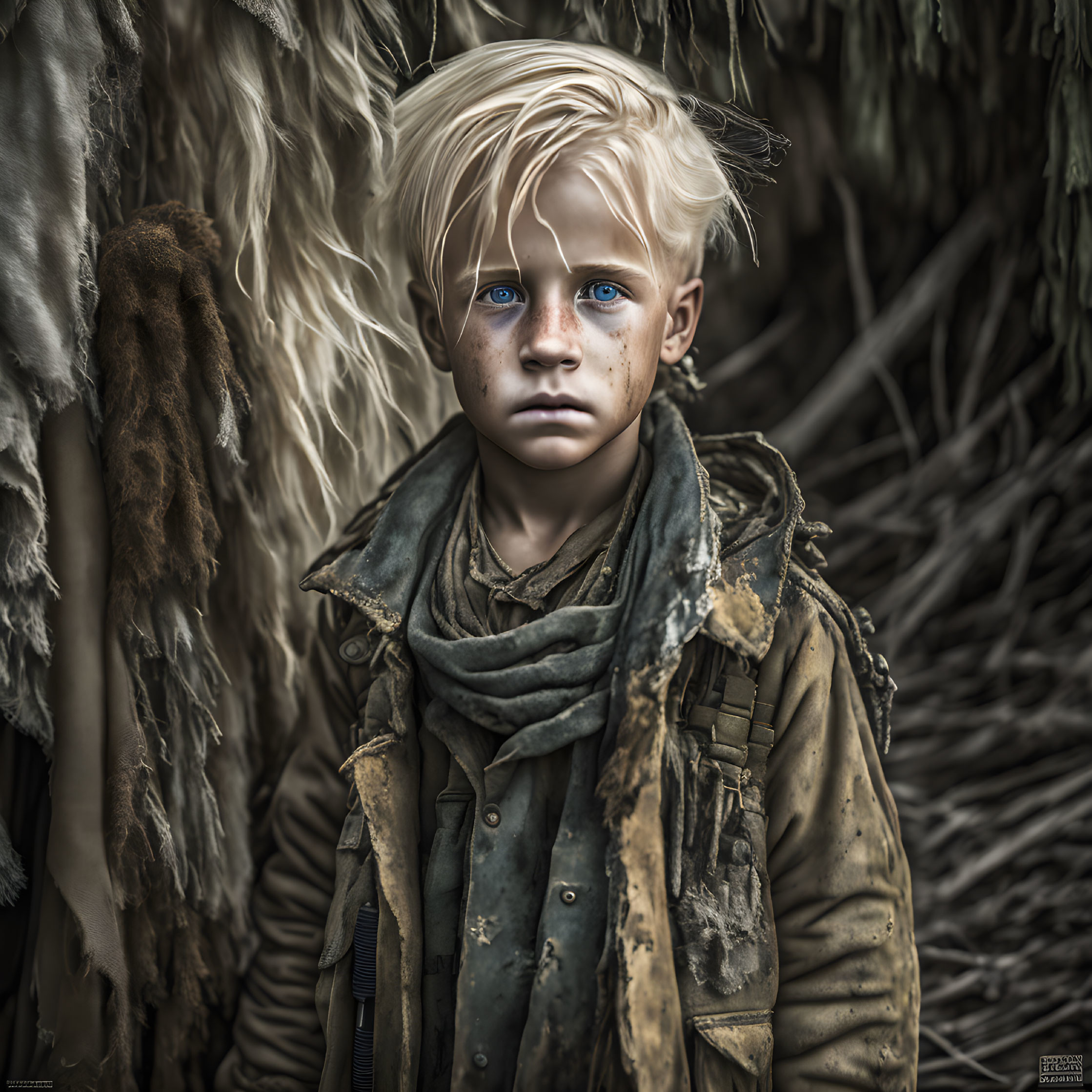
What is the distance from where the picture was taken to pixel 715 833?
92 cm

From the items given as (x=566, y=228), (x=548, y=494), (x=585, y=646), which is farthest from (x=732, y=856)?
(x=566, y=228)

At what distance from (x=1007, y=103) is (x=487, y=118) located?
2.65 feet

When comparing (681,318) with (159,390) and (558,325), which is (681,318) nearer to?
(558,325)

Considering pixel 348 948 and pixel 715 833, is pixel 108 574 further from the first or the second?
pixel 715 833

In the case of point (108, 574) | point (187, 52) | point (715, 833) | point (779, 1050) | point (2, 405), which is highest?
point (187, 52)

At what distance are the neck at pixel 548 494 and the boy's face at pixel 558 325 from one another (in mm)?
56

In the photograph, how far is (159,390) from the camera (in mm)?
1119

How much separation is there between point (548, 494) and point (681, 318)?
0.91 feet

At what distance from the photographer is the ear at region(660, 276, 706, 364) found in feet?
3.33

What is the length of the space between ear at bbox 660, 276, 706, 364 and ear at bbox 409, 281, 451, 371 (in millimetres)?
271

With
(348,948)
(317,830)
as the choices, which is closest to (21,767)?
(317,830)

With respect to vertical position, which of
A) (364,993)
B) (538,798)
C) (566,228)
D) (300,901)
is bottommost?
(364,993)

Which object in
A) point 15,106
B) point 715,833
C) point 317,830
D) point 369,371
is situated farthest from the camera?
point 369,371

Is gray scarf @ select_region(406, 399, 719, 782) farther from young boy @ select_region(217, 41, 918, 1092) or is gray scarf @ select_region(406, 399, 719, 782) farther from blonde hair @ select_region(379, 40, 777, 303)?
blonde hair @ select_region(379, 40, 777, 303)
